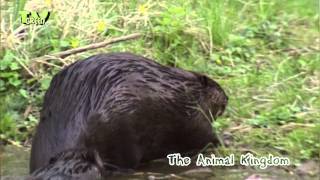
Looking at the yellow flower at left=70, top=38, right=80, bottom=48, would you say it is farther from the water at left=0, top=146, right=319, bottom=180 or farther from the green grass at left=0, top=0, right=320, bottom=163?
the water at left=0, top=146, right=319, bottom=180

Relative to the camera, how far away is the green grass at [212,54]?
10.0ft

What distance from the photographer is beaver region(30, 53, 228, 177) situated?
2.57m

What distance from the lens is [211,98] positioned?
2900 millimetres

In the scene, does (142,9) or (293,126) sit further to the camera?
(142,9)

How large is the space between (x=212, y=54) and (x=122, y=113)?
107 cm

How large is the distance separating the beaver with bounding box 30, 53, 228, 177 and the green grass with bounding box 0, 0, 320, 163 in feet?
0.73

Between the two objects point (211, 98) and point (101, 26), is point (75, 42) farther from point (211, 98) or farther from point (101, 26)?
point (211, 98)

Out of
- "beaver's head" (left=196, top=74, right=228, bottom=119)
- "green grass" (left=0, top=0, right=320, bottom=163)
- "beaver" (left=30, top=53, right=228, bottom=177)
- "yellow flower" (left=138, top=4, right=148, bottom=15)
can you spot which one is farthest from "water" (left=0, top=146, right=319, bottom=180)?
"yellow flower" (left=138, top=4, right=148, bottom=15)

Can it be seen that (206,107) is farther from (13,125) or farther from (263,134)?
(13,125)

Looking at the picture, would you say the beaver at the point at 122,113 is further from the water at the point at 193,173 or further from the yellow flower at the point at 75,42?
the yellow flower at the point at 75,42

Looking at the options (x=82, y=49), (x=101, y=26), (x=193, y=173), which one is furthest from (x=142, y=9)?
(x=193, y=173)

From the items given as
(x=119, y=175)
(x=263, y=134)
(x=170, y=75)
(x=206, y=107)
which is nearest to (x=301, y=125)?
(x=263, y=134)

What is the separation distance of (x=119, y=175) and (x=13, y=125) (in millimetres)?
787

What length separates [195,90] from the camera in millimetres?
2832
